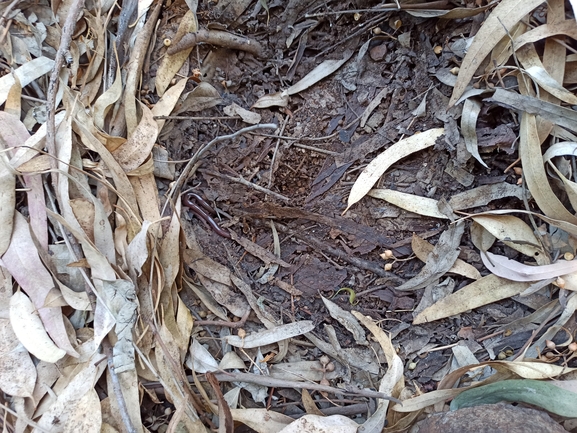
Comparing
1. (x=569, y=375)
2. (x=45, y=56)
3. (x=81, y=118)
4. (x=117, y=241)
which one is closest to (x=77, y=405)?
(x=117, y=241)

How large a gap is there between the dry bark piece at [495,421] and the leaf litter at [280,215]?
0.06 metres

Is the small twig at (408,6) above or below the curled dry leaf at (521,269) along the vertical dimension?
above

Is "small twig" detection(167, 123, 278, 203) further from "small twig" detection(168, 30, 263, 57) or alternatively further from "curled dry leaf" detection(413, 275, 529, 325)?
"curled dry leaf" detection(413, 275, 529, 325)

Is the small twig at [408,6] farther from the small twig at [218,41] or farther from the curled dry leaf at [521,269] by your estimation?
the curled dry leaf at [521,269]

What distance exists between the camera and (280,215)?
1225 millimetres

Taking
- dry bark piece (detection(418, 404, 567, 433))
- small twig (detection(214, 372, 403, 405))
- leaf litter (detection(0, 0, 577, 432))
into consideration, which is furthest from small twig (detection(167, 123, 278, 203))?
dry bark piece (detection(418, 404, 567, 433))

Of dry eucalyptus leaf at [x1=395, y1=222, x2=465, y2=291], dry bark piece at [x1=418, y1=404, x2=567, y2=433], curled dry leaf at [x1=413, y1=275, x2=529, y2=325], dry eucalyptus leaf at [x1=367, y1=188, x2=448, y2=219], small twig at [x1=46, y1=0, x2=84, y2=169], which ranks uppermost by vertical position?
small twig at [x1=46, y1=0, x2=84, y2=169]

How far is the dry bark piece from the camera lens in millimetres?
926

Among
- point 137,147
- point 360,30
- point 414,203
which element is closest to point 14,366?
point 137,147

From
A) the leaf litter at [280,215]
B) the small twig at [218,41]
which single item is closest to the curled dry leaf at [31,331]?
the leaf litter at [280,215]

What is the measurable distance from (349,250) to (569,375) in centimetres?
62

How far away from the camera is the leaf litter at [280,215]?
1.07 meters

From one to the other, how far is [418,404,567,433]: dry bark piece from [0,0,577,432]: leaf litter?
0.19ft

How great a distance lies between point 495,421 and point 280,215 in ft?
2.35
